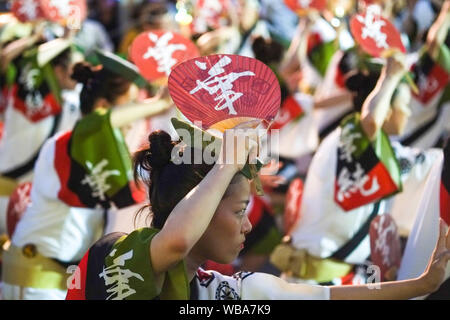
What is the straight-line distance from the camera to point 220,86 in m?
2.18

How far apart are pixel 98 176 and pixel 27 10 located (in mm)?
2383

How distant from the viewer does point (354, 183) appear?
3.80 meters

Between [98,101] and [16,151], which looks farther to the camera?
[16,151]

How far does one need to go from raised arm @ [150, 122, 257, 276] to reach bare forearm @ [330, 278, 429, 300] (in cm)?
43

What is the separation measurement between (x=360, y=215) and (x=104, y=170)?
3.61 ft

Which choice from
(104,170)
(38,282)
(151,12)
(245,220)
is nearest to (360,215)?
(104,170)

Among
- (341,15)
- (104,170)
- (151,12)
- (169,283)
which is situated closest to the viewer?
(169,283)

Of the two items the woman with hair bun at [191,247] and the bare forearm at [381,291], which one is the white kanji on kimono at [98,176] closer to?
the woman with hair bun at [191,247]

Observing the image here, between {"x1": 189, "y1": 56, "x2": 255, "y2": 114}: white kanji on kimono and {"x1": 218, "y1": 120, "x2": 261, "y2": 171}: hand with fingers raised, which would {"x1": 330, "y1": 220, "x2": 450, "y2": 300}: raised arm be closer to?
{"x1": 218, "y1": 120, "x2": 261, "y2": 171}: hand with fingers raised

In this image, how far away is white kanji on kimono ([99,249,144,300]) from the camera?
2117 millimetres

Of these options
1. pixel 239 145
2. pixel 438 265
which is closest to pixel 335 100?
pixel 438 265

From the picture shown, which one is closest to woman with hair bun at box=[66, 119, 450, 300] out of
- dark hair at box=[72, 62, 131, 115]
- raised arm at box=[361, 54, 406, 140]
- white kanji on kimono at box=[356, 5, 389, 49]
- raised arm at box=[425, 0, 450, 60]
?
raised arm at box=[361, 54, 406, 140]

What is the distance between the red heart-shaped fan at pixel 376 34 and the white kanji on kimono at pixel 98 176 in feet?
3.73

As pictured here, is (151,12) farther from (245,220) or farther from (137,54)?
(245,220)
